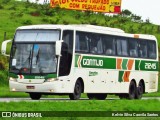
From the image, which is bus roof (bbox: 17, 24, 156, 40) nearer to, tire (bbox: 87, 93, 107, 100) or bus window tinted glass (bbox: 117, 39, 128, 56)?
bus window tinted glass (bbox: 117, 39, 128, 56)

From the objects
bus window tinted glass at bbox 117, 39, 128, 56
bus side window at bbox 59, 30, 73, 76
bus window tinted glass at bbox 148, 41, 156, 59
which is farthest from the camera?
bus window tinted glass at bbox 148, 41, 156, 59

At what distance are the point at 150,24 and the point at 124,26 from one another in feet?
26.4

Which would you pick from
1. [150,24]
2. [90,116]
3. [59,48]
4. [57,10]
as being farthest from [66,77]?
[150,24]

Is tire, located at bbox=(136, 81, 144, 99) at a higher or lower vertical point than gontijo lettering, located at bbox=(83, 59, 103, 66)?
lower

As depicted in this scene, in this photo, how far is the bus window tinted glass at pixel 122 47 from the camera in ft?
112

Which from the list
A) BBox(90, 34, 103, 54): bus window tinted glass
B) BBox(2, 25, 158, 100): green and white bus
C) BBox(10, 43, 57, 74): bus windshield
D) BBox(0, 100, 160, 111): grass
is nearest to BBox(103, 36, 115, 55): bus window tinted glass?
BBox(2, 25, 158, 100): green and white bus

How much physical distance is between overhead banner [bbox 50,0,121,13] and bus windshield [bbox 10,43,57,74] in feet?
133

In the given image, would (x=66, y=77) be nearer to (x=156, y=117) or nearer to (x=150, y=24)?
(x=156, y=117)

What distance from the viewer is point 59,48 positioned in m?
28.3

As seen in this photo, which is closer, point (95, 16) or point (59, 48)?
point (59, 48)

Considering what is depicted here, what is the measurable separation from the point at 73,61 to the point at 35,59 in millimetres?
1833

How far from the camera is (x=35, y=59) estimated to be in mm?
28781

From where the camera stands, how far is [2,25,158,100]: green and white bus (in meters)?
28.8

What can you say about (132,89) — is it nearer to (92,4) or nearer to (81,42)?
(81,42)
